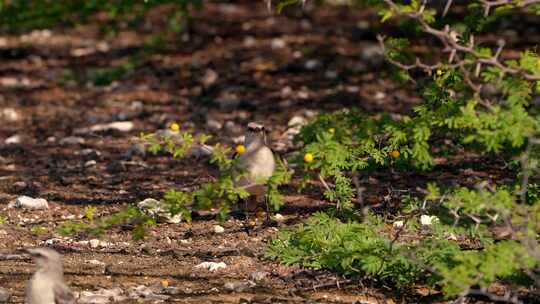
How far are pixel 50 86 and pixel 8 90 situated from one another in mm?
670

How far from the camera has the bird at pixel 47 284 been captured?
655cm

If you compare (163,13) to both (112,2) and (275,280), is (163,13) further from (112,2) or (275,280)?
(275,280)

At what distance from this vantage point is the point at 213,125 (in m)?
13.8

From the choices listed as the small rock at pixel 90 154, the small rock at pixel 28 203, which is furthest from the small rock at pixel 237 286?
the small rock at pixel 90 154

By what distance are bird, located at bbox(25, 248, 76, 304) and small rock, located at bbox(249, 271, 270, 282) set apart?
67.6 inches

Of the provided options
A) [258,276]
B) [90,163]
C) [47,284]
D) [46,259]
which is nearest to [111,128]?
[90,163]

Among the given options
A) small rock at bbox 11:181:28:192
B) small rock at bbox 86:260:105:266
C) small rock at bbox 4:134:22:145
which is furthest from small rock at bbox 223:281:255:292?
small rock at bbox 4:134:22:145

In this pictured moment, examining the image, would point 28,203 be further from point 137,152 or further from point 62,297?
point 62,297

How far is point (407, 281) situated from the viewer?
285 inches

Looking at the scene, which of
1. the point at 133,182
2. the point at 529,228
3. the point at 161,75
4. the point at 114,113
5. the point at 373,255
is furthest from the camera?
the point at 161,75

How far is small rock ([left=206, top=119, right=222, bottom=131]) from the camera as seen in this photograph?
13.8 meters

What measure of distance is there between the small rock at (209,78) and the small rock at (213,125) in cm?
216

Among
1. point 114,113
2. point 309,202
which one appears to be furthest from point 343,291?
point 114,113

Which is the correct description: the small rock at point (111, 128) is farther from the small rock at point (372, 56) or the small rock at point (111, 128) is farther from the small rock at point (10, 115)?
the small rock at point (372, 56)
